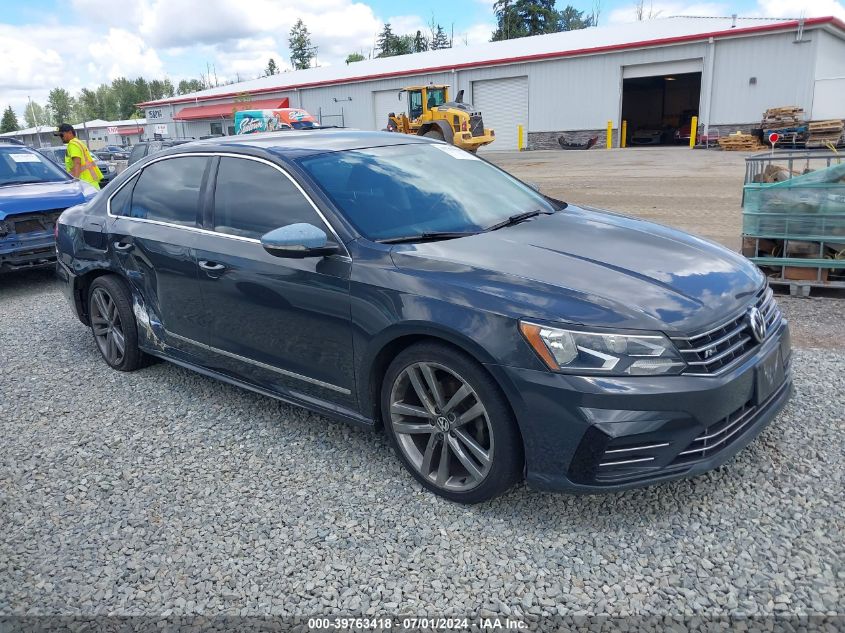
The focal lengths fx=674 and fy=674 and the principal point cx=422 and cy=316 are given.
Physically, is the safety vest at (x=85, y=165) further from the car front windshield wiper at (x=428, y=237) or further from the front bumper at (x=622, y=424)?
the front bumper at (x=622, y=424)

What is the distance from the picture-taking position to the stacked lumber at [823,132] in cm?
2438

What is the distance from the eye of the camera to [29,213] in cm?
758

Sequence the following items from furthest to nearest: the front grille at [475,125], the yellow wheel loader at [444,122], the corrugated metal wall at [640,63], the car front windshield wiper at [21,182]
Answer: the corrugated metal wall at [640,63]
the front grille at [475,125]
the yellow wheel loader at [444,122]
the car front windshield wiper at [21,182]

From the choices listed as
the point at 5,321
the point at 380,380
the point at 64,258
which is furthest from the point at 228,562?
the point at 5,321

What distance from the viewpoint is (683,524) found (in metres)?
2.85

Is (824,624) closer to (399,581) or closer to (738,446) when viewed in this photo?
(738,446)

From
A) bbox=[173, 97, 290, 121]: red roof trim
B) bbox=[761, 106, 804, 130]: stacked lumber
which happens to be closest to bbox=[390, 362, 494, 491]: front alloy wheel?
bbox=[761, 106, 804, 130]: stacked lumber

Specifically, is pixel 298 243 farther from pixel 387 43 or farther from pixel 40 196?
pixel 387 43

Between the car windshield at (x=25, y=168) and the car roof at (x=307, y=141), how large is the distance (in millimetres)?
5313

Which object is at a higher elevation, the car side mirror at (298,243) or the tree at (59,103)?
the tree at (59,103)

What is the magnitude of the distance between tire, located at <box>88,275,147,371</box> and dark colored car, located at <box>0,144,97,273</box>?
3071 millimetres

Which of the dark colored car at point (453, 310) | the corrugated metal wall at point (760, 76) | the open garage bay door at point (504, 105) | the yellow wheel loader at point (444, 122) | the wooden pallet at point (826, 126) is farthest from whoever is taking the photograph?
the open garage bay door at point (504, 105)

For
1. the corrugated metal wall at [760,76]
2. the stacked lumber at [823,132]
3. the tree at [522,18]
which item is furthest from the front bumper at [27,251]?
the tree at [522,18]

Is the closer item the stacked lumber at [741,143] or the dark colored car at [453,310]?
the dark colored car at [453,310]
